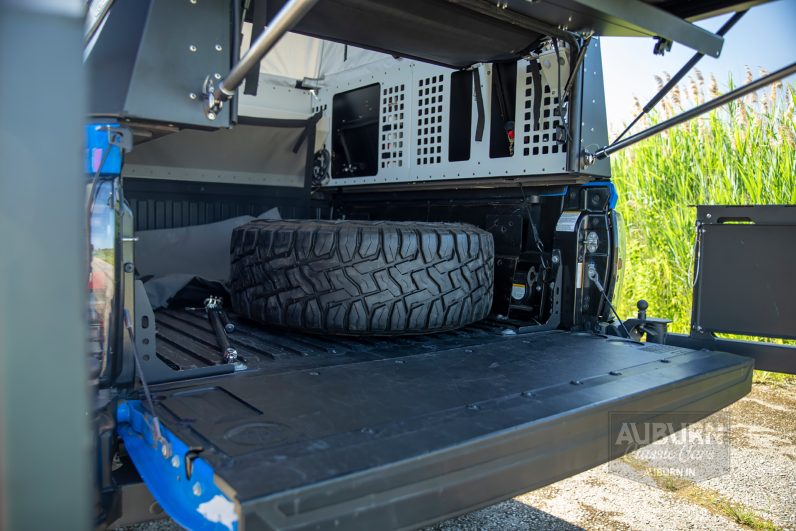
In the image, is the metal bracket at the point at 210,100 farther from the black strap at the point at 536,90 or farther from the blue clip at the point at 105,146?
the black strap at the point at 536,90

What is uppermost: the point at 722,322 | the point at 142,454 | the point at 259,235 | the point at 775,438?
the point at 259,235

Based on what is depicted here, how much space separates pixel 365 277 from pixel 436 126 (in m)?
1.24

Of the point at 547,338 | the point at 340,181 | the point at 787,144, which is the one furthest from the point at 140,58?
the point at 787,144

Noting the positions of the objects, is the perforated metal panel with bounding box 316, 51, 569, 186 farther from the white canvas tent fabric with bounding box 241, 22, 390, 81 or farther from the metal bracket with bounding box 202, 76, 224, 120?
the metal bracket with bounding box 202, 76, 224, 120

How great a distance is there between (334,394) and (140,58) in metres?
0.91

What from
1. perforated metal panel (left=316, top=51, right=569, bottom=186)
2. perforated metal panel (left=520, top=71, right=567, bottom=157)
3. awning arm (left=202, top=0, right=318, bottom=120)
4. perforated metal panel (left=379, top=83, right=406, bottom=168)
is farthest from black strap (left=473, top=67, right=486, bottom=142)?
awning arm (left=202, top=0, right=318, bottom=120)

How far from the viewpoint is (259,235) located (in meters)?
2.28

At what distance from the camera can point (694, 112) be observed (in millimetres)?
2072


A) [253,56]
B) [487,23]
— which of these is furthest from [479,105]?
[253,56]

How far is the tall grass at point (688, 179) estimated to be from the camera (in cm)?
499

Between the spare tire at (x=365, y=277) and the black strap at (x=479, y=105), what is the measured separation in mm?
675

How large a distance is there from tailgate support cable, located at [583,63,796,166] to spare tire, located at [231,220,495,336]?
0.63 m

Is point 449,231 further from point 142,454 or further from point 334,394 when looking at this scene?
point 142,454

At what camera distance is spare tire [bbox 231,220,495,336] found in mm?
2055
